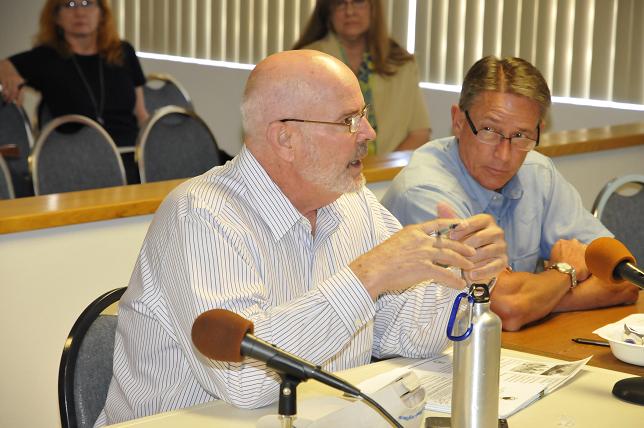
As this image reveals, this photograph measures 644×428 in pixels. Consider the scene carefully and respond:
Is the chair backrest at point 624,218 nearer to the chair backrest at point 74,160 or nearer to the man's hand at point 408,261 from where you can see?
the man's hand at point 408,261

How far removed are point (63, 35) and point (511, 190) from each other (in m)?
3.01

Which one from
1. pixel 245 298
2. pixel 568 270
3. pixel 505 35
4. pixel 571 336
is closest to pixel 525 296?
pixel 571 336

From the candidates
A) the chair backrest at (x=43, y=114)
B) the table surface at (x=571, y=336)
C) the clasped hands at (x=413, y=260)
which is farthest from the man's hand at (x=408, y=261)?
the chair backrest at (x=43, y=114)

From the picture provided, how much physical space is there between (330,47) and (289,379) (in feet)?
12.1

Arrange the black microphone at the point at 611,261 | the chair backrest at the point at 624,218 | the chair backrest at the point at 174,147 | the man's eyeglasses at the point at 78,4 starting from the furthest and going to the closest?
the man's eyeglasses at the point at 78,4 < the chair backrest at the point at 174,147 < the chair backrest at the point at 624,218 < the black microphone at the point at 611,261

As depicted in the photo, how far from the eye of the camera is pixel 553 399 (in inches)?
71.2

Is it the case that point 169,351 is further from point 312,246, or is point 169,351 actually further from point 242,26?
point 242,26

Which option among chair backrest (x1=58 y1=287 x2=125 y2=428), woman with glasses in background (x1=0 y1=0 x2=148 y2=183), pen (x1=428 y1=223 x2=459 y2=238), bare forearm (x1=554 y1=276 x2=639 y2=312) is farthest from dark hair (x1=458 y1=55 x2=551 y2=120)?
woman with glasses in background (x1=0 y1=0 x2=148 y2=183)

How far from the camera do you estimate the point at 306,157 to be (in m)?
2.01

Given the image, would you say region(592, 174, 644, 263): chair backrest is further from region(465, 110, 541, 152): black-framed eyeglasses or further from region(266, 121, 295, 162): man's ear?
region(266, 121, 295, 162): man's ear

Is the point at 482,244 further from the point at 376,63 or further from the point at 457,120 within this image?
the point at 376,63

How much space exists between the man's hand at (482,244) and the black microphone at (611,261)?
0.19 meters

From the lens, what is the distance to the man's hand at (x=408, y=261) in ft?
5.89

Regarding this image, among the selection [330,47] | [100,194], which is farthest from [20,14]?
[100,194]
